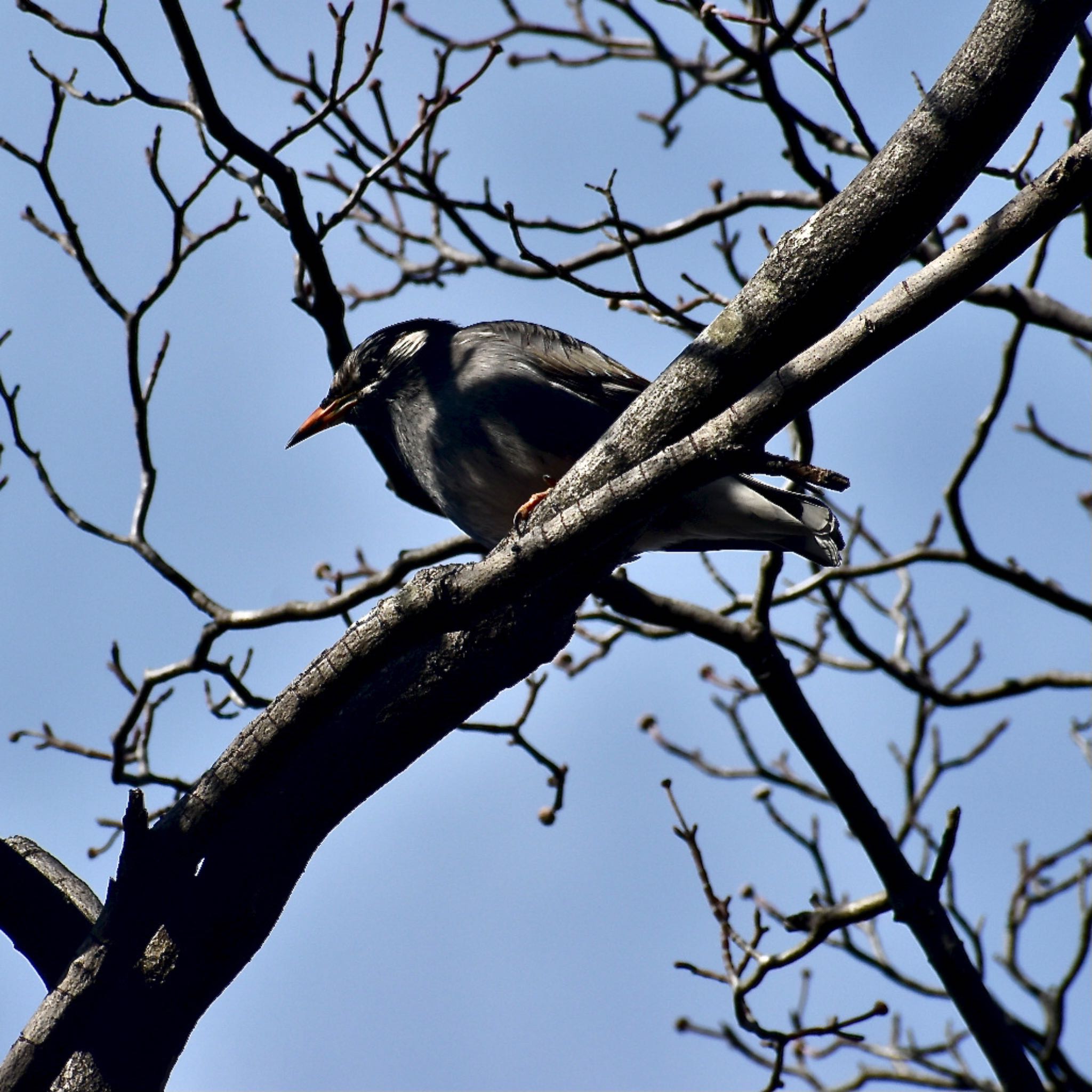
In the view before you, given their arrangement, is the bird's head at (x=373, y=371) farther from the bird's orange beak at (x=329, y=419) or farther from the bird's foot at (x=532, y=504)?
the bird's foot at (x=532, y=504)

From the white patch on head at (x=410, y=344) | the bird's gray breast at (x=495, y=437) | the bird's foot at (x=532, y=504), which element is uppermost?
the white patch on head at (x=410, y=344)

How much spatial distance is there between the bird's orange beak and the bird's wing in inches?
31.8

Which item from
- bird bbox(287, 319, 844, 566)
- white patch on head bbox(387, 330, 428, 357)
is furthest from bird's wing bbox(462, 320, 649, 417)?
white patch on head bbox(387, 330, 428, 357)

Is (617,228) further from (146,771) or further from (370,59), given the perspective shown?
(146,771)

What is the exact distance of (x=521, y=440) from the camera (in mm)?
4273

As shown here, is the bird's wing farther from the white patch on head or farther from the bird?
the white patch on head

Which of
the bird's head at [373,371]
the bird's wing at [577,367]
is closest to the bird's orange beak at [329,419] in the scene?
the bird's head at [373,371]

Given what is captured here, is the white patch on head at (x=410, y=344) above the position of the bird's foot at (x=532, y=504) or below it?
above

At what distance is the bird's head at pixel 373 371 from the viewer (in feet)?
16.9

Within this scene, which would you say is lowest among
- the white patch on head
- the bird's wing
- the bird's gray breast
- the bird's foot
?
the bird's foot

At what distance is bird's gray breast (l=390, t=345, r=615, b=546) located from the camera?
4258 mm

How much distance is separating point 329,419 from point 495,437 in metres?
1.32

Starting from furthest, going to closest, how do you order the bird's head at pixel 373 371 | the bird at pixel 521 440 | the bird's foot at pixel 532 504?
the bird's head at pixel 373 371
the bird at pixel 521 440
the bird's foot at pixel 532 504

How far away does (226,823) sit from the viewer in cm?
296
